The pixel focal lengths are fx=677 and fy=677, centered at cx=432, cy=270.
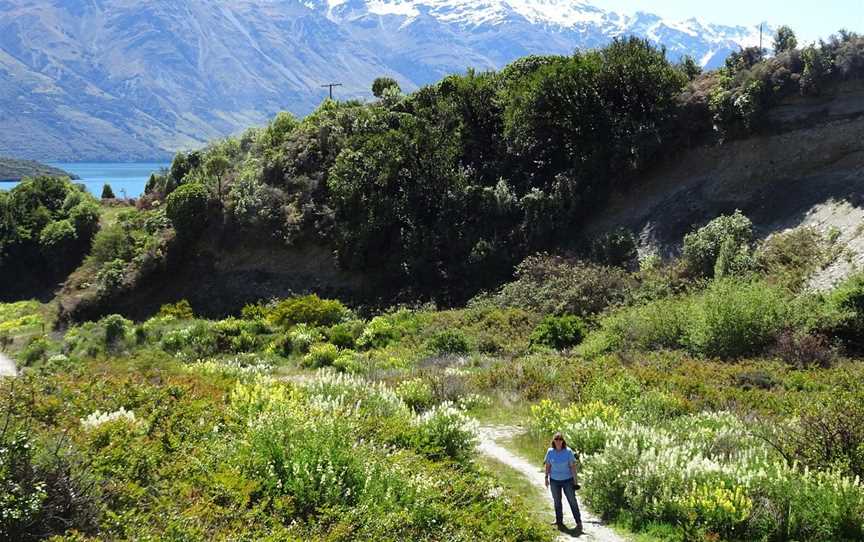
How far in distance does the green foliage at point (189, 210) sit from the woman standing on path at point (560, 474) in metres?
33.1

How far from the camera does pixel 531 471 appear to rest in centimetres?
1037

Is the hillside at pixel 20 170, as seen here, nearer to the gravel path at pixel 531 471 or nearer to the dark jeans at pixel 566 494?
the gravel path at pixel 531 471

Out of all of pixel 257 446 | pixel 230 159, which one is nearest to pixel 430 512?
pixel 257 446

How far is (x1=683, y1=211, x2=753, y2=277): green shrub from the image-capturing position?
22.5m

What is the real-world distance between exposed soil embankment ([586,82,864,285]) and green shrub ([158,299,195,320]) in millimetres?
19001

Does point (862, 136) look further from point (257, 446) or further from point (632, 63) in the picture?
point (257, 446)

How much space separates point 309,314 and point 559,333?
1036 centimetres

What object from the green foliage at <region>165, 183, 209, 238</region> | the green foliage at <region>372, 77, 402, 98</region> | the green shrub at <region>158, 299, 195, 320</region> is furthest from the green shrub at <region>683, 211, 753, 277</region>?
the green foliage at <region>165, 183, 209, 238</region>

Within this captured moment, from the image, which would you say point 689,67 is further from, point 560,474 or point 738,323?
point 560,474

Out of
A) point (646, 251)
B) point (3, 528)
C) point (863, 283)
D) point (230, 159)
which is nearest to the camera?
point (3, 528)

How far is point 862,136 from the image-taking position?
23.9m

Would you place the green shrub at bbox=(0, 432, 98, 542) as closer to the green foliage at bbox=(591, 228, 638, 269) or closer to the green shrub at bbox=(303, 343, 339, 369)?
the green shrub at bbox=(303, 343, 339, 369)

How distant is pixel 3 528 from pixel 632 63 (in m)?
28.4


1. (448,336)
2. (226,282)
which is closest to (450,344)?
(448,336)
